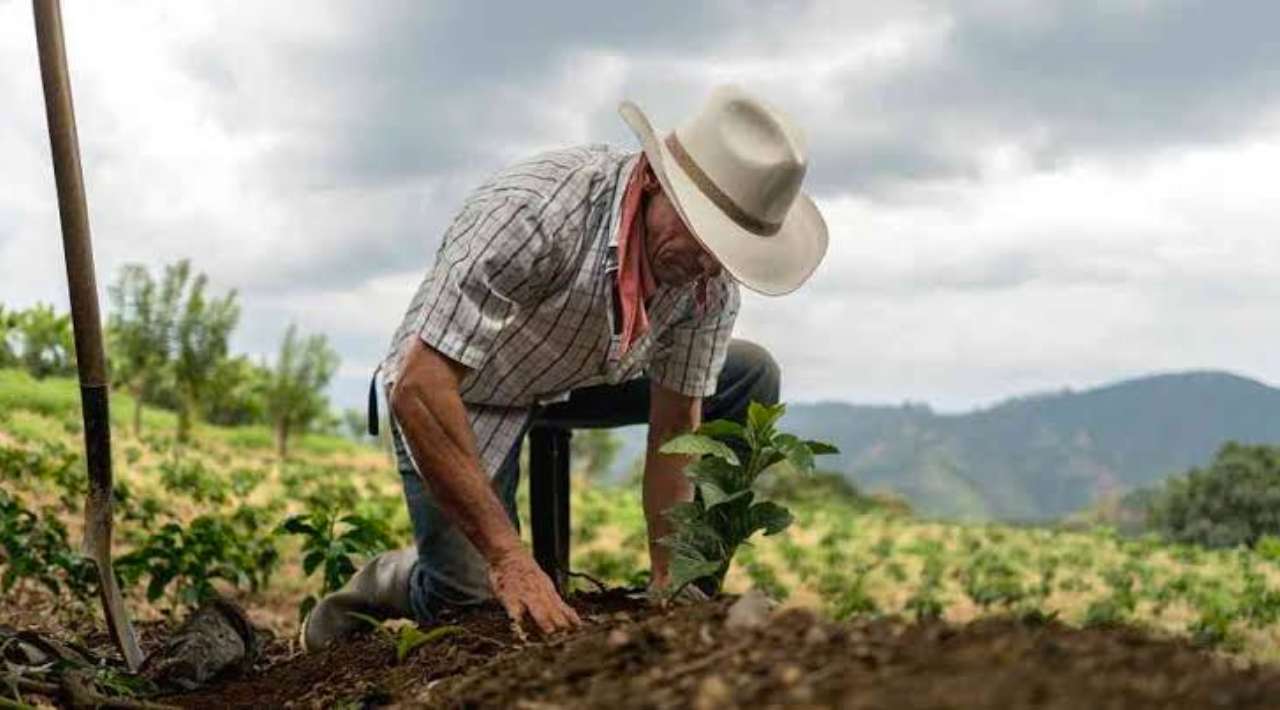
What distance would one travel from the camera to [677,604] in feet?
11.2

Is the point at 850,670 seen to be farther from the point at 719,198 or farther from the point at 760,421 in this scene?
the point at 719,198

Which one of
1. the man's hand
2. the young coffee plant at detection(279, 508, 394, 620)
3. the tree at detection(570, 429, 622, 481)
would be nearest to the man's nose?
the man's hand

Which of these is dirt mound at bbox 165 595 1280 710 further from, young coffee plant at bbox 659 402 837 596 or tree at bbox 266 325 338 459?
tree at bbox 266 325 338 459

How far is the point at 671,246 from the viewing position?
12.3 ft

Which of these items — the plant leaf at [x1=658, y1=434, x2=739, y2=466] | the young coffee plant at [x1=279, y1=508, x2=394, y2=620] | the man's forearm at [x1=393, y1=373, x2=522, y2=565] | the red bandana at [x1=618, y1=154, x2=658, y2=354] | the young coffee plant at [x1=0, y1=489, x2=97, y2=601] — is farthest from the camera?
the young coffee plant at [x1=279, y1=508, x2=394, y2=620]

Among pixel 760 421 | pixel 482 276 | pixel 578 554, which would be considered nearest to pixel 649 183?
pixel 482 276

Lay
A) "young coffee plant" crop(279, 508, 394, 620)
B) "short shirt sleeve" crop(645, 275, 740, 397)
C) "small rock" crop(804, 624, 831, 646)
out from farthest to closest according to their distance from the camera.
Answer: "young coffee plant" crop(279, 508, 394, 620) → "short shirt sleeve" crop(645, 275, 740, 397) → "small rock" crop(804, 624, 831, 646)

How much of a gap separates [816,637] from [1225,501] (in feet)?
84.8

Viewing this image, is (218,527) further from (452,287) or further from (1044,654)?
(1044,654)

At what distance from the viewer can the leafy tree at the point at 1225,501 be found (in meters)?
25.7

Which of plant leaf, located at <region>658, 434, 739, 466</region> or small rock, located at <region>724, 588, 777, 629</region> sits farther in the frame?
plant leaf, located at <region>658, 434, 739, 466</region>

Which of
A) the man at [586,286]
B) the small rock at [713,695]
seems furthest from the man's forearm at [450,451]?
the small rock at [713,695]

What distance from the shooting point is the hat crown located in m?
3.66

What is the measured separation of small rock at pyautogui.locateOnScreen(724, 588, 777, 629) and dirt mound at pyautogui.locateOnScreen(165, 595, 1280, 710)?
25 mm
